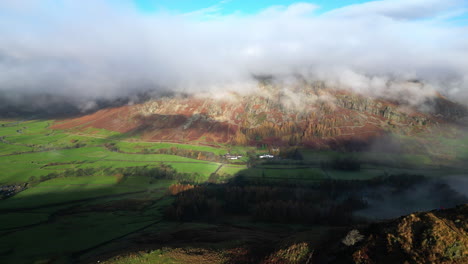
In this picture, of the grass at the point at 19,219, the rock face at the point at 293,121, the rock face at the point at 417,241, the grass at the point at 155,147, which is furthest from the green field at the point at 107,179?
the rock face at the point at 417,241

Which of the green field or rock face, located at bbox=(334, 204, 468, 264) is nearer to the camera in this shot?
rock face, located at bbox=(334, 204, 468, 264)

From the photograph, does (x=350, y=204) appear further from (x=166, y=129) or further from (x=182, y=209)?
(x=166, y=129)

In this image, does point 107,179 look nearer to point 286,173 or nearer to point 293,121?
point 286,173

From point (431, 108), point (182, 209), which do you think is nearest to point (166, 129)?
point (182, 209)

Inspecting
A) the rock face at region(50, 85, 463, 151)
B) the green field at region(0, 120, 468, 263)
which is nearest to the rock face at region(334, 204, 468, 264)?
the green field at region(0, 120, 468, 263)

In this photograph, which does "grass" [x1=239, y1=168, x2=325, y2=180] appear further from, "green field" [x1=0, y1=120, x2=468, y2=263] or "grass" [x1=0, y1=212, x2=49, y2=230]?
"grass" [x1=0, y1=212, x2=49, y2=230]

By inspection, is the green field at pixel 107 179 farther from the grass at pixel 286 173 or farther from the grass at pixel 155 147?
the grass at pixel 155 147

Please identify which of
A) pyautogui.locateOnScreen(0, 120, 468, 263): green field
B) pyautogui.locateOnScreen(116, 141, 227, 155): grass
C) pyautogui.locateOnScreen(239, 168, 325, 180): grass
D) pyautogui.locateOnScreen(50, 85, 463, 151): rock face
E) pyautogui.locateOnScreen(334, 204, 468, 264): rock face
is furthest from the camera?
pyautogui.locateOnScreen(50, 85, 463, 151): rock face
